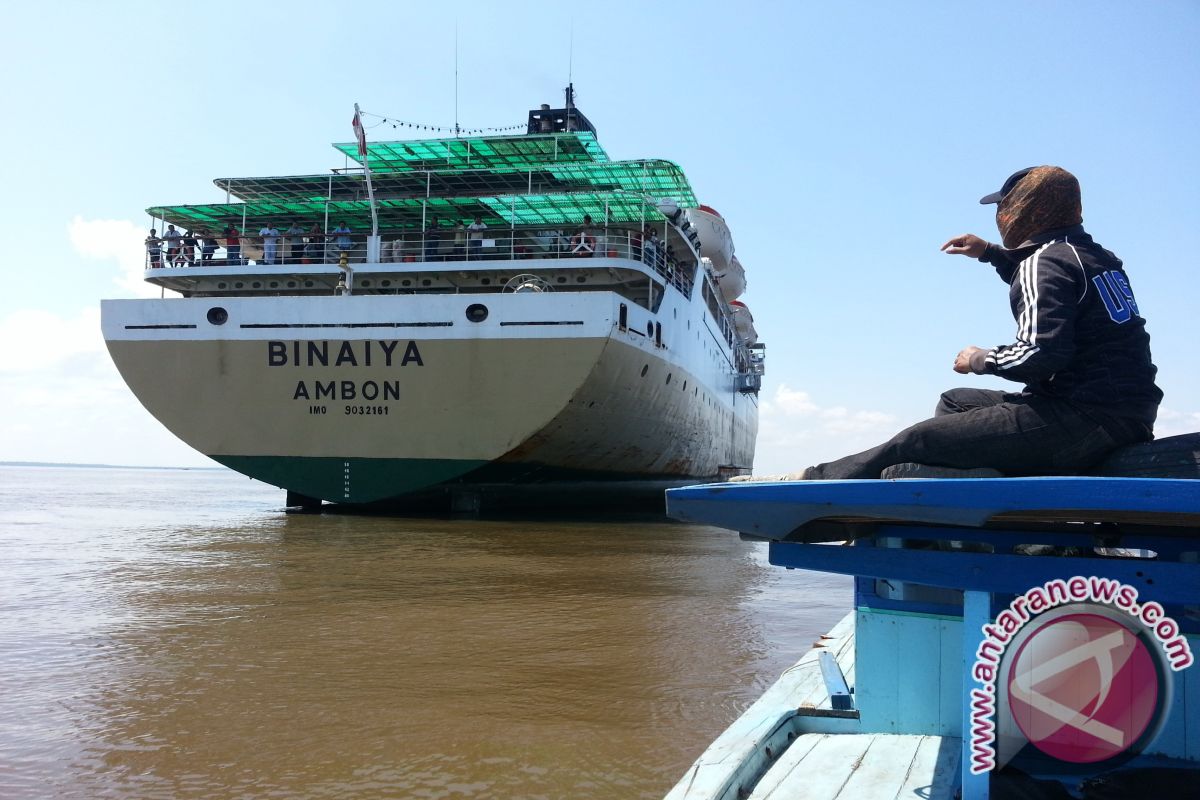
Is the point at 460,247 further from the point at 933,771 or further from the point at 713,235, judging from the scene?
the point at 933,771

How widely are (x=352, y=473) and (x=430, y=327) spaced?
10.2ft

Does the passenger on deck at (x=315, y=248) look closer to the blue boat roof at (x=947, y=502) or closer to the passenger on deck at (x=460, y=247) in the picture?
the passenger on deck at (x=460, y=247)

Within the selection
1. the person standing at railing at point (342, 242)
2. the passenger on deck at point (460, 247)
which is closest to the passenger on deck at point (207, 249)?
the person standing at railing at point (342, 242)

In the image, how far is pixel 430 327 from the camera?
1426cm

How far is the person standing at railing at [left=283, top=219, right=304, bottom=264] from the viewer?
17.2 m

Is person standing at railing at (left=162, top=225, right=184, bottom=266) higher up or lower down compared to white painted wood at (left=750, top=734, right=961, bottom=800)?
higher up

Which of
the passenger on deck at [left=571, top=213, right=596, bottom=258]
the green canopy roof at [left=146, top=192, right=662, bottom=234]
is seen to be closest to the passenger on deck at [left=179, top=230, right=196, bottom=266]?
the green canopy roof at [left=146, top=192, right=662, bottom=234]

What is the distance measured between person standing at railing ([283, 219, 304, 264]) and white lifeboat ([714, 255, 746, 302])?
18.4m

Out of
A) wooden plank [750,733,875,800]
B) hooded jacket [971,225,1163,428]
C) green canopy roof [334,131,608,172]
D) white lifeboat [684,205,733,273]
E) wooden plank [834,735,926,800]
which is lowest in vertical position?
wooden plank [750,733,875,800]

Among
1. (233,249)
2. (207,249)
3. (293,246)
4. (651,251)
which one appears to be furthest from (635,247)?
(207,249)

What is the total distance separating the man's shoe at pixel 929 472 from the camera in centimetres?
234

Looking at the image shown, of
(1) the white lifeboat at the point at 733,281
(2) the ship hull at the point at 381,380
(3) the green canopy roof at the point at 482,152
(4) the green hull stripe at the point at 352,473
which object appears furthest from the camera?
(1) the white lifeboat at the point at 733,281

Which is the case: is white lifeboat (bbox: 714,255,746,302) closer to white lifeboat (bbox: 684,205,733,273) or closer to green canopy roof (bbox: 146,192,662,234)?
white lifeboat (bbox: 684,205,733,273)

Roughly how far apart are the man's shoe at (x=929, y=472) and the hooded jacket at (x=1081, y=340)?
10.2 inches
